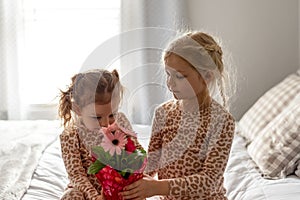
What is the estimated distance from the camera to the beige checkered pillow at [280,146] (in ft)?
6.67

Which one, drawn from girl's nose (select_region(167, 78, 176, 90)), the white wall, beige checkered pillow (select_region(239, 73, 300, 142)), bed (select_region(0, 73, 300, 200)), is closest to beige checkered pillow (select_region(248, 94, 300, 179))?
bed (select_region(0, 73, 300, 200))

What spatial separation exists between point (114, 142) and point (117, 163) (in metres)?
0.05

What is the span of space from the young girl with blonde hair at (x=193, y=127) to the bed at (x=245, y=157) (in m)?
0.34

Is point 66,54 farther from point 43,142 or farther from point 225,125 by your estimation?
point 225,125

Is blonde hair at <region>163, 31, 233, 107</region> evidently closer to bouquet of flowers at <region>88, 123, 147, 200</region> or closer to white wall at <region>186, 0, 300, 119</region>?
bouquet of flowers at <region>88, 123, 147, 200</region>

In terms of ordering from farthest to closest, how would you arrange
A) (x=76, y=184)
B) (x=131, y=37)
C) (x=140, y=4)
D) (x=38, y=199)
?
(x=140, y=4) → (x=131, y=37) → (x=38, y=199) → (x=76, y=184)

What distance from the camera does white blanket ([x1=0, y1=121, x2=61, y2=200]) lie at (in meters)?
1.91

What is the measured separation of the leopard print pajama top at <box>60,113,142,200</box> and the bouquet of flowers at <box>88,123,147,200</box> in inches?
6.9

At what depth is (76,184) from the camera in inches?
60.7

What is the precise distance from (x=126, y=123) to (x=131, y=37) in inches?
54.2

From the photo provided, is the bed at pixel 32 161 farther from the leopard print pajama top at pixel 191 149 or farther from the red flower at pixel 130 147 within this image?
the red flower at pixel 130 147

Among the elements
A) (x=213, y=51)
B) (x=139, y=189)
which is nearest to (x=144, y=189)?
(x=139, y=189)

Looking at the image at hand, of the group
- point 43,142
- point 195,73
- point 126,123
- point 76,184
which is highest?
point 195,73

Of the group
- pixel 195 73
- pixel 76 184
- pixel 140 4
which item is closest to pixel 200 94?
pixel 195 73
